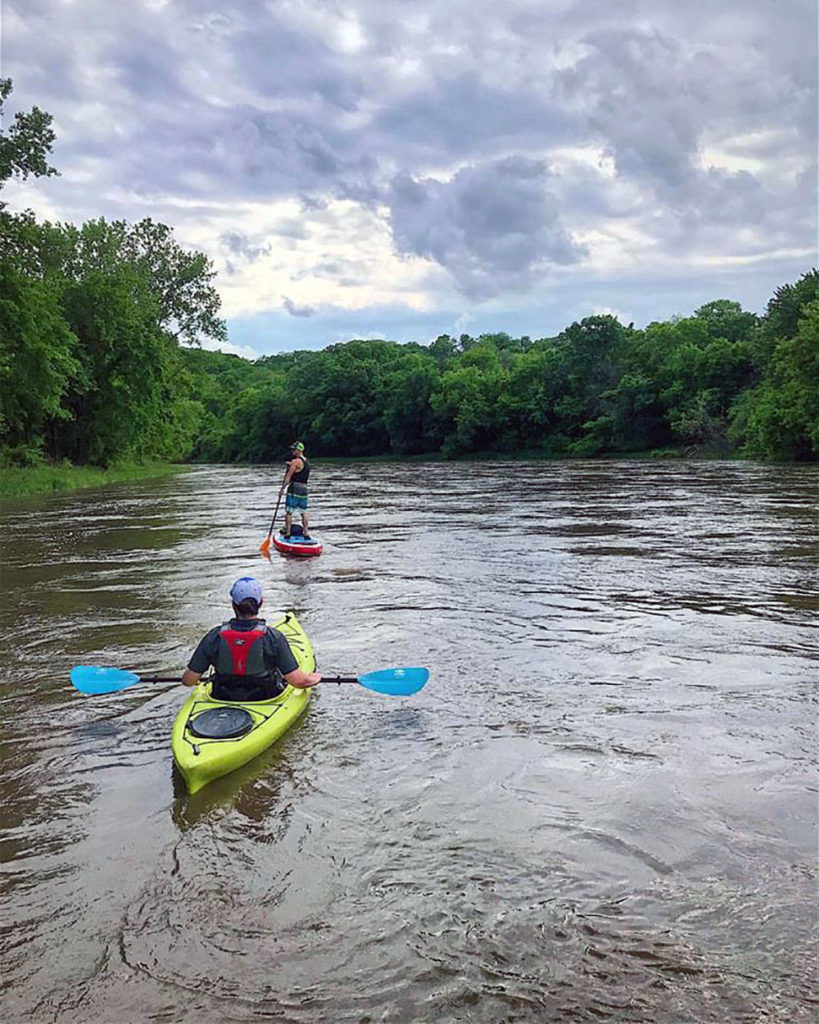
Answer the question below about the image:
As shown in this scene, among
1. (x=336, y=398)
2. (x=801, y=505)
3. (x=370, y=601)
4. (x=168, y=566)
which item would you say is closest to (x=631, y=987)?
(x=370, y=601)

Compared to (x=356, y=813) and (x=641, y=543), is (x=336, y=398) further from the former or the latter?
(x=356, y=813)

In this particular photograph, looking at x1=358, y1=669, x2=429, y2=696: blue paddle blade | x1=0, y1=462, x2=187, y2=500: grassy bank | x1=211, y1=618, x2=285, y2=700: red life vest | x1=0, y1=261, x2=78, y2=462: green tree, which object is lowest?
x1=0, y1=462, x2=187, y2=500: grassy bank

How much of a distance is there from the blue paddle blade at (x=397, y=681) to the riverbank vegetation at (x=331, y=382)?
2143 cm

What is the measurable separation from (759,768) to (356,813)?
2.31 m

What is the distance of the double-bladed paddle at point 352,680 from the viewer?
601cm

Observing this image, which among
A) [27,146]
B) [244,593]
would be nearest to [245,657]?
[244,593]

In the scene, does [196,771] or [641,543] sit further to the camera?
[641,543]

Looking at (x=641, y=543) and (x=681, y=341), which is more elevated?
(x=681, y=341)

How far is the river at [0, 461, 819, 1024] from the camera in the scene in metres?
3.14

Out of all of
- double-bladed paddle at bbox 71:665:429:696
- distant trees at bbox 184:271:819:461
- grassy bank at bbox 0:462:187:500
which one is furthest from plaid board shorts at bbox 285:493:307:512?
distant trees at bbox 184:271:819:461

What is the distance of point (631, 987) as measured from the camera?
3096mm

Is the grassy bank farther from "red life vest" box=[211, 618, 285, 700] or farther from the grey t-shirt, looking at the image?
"red life vest" box=[211, 618, 285, 700]

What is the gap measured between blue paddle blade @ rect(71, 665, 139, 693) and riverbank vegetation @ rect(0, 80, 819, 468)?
20.5 meters

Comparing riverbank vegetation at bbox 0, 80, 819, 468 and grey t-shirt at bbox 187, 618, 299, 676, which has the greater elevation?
riverbank vegetation at bbox 0, 80, 819, 468
